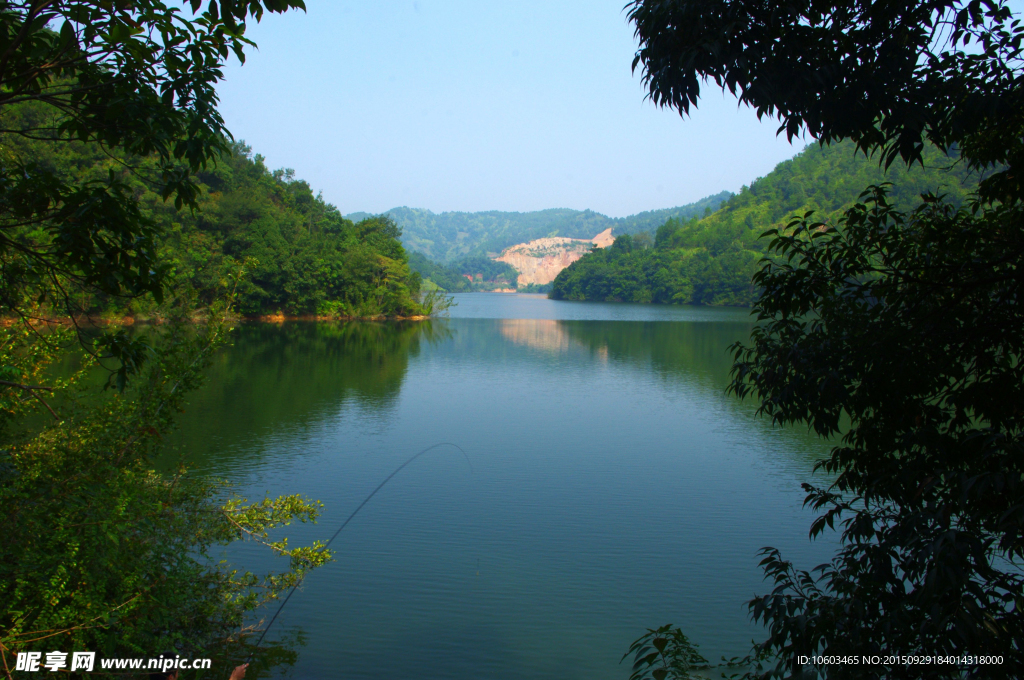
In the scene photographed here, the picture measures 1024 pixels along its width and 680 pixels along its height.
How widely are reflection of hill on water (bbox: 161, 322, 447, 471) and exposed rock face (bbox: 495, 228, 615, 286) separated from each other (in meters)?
136

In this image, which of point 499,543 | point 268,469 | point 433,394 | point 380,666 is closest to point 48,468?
point 380,666

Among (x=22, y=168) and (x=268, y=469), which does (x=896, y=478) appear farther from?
(x=268, y=469)

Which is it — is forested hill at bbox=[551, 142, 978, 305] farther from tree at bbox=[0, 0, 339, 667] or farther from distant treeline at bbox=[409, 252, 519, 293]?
tree at bbox=[0, 0, 339, 667]

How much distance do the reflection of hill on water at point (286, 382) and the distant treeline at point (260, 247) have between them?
5.90m

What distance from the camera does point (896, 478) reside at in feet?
10.7

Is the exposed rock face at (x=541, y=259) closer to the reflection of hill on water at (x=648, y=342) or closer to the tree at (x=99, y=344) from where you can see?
the reflection of hill on water at (x=648, y=342)

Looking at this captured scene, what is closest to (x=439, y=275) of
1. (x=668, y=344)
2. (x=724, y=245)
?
(x=724, y=245)

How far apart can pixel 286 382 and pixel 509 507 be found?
1217 cm

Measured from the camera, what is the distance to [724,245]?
92.4 meters

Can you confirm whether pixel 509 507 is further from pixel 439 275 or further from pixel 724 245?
pixel 439 275

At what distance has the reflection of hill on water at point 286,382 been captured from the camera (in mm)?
14008

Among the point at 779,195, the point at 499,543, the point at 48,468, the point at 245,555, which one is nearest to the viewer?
the point at 48,468

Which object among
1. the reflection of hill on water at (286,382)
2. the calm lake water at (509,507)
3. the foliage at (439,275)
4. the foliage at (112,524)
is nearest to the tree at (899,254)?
the calm lake water at (509,507)

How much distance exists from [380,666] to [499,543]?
291 centimetres
